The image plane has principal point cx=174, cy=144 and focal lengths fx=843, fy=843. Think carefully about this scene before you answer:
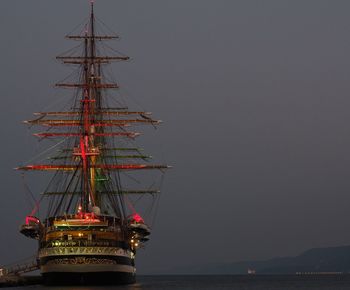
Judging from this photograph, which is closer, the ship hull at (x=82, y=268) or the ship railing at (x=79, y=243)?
the ship hull at (x=82, y=268)

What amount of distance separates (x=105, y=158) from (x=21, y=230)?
20.3m

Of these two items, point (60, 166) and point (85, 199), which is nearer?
point (85, 199)

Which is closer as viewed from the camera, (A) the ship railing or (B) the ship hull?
(B) the ship hull

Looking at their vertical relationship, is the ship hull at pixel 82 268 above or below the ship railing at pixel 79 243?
below

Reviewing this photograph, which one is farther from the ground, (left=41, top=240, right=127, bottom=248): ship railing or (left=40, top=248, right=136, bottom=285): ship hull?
(left=41, top=240, right=127, bottom=248): ship railing

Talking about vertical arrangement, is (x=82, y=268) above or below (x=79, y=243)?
below

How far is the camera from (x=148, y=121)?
387 feet

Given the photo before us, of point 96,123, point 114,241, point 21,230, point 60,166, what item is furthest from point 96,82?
point 114,241

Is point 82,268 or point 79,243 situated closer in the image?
point 82,268

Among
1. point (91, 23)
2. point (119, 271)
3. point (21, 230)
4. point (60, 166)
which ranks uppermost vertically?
point (91, 23)

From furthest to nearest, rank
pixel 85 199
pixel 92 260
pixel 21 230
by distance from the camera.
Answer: pixel 21 230 < pixel 85 199 < pixel 92 260

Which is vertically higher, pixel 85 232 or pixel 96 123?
pixel 96 123

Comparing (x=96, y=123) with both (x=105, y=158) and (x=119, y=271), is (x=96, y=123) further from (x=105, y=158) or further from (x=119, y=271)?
(x=119, y=271)

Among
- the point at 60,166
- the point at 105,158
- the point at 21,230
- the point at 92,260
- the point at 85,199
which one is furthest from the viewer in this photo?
the point at 105,158
